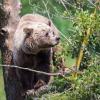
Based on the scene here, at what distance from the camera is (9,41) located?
180 inches

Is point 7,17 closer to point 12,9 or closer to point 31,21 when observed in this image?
point 12,9

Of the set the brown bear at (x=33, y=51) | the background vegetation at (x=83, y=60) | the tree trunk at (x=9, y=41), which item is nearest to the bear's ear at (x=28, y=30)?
the brown bear at (x=33, y=51)

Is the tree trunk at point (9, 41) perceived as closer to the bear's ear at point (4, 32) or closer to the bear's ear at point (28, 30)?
the bear's ear at point (4, 32)

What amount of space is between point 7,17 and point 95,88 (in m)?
2.32

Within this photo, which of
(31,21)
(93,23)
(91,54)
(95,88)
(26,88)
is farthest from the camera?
(31,21)

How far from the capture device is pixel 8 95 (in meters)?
4.47

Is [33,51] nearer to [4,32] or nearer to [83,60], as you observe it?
[4,32]

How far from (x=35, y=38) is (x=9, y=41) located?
11.7 inches

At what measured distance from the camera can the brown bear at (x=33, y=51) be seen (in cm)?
453

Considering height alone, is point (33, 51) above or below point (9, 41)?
below

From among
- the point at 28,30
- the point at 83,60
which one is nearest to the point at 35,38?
the point at 28,30

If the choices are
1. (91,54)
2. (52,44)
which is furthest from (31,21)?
(91,54)

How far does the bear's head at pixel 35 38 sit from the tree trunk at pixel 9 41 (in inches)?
6.2

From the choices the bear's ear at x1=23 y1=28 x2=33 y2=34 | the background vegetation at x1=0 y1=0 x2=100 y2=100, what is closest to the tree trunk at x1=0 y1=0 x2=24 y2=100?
the bear's ear at x1=23 y1=28 x2=33 y2=34
